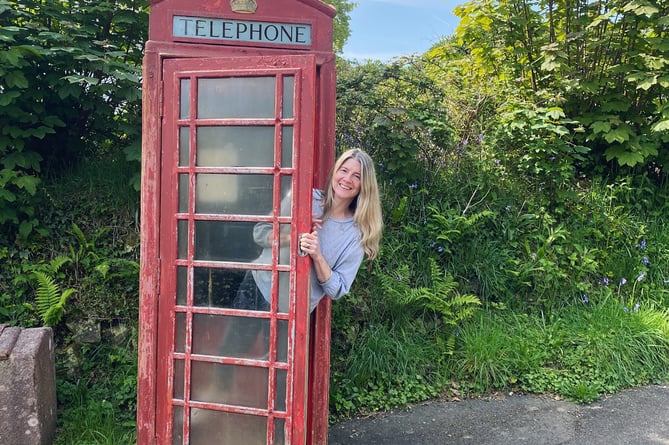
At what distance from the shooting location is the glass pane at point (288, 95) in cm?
263

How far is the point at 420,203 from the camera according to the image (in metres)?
5.23

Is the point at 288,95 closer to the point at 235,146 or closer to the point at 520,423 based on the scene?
the point at 235,146

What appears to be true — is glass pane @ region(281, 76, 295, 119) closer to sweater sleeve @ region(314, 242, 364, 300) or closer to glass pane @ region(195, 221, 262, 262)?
glass pane @ region(195, 221, 262, 262)

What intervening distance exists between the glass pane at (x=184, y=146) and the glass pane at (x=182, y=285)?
60 cm

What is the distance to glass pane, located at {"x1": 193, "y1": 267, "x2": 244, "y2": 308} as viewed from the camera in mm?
2770

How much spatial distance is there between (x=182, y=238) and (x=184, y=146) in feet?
1.70

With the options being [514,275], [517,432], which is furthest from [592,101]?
[517,432]

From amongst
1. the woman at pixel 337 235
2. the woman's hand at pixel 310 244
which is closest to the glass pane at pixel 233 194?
the woman at pixel 337 235

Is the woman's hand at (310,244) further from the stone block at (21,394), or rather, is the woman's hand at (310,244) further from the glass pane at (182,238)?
the stone block at (21,394)

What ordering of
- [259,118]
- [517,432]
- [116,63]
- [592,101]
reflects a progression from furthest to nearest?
[592,101] → [116,63] → [517,432] → [259,118]

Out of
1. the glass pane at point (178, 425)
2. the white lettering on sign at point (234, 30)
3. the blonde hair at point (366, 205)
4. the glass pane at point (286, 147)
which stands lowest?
the glass pane at point (178, 425)

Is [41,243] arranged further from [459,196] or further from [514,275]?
[514,275]

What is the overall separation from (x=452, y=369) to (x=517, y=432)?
779 millimetres

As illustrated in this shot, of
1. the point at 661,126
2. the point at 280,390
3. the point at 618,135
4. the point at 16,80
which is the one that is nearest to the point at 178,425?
the point at 280,390
